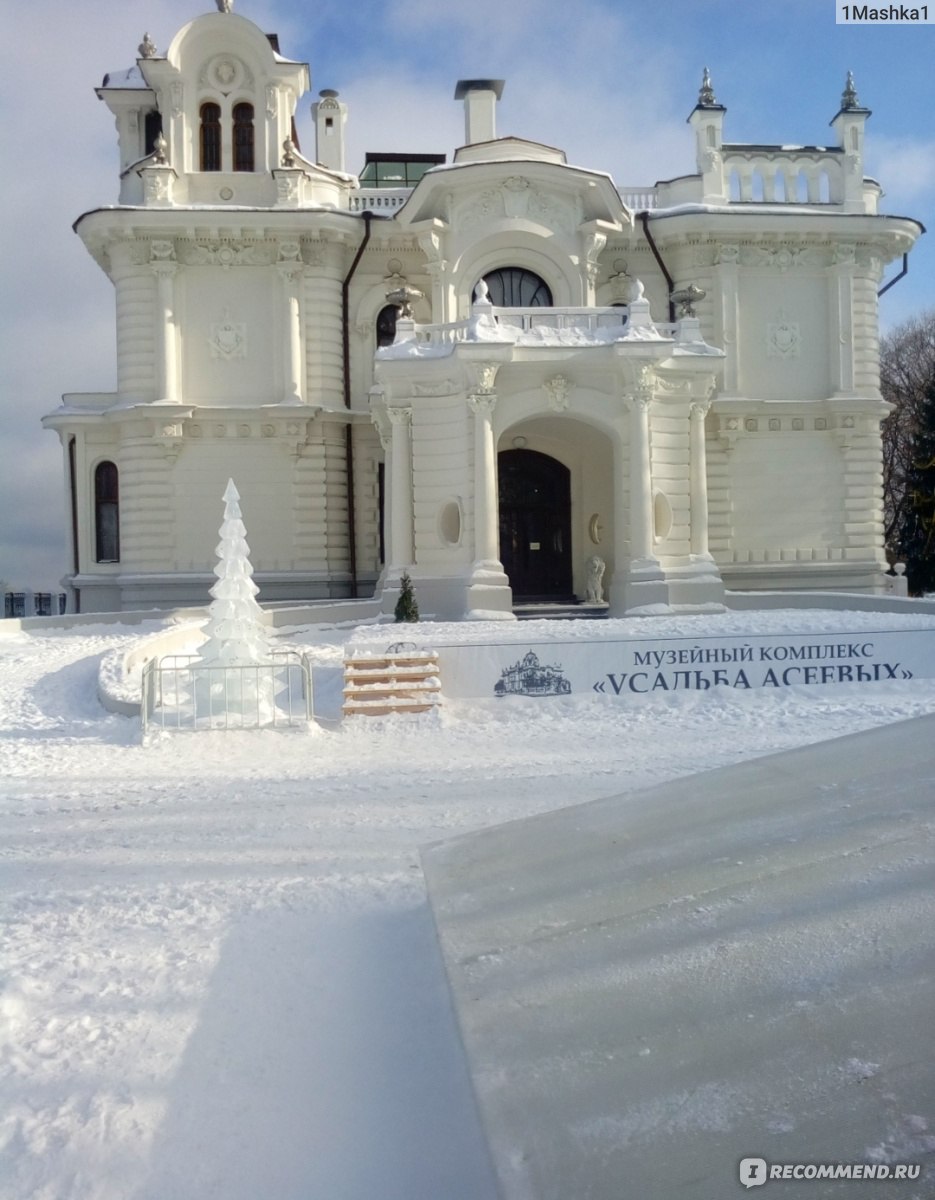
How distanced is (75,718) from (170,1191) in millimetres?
10324

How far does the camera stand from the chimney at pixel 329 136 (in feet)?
95.5

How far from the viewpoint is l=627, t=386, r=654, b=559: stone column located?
65.9 ft

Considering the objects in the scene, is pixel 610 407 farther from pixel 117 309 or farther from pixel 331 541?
pixel 117 309

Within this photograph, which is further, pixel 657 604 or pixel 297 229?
pixel 297 229

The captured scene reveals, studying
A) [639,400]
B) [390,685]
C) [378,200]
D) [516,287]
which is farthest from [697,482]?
[378,200]

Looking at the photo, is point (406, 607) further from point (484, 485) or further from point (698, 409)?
point (698, 409)

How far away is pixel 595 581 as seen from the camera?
2375 centimetres

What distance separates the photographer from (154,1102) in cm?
346

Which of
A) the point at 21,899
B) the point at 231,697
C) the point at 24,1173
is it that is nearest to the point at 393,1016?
the point at 24,1173

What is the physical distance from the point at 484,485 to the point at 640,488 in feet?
10.5

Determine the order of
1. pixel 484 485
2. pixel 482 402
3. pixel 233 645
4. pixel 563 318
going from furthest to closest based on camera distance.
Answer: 1. pixel 563 318
2. pixel 484 485
3. pixel 482 402
4. pixel 233 645

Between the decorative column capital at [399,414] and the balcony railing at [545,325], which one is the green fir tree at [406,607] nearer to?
the decorative column capital at [399,414]

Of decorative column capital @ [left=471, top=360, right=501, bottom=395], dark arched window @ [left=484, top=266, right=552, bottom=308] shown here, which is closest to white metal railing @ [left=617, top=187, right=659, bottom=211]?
dark arched window @ [left=484, top=266, right=552, bottom=308]

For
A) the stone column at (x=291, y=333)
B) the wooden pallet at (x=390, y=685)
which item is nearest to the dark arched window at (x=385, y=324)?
the stone column at (x=291, y=333)
